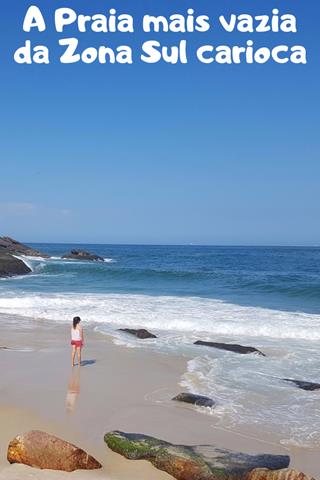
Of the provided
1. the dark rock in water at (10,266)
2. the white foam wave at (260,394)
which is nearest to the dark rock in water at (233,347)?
the white foam wave at (260,394)

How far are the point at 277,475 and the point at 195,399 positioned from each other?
3691 mm

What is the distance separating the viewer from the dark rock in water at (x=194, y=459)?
5992 mm

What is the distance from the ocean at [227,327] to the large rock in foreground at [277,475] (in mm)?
2074

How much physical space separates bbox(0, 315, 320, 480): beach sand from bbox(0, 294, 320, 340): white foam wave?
197 inches

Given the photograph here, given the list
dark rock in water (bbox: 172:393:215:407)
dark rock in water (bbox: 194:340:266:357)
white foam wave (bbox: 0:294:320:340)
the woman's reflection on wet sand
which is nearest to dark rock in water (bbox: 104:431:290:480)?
the woman's reflection on wet sand

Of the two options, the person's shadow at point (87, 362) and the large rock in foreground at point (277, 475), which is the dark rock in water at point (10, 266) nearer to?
the person's shadow at point (87, 362)

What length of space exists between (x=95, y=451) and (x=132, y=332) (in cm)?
940

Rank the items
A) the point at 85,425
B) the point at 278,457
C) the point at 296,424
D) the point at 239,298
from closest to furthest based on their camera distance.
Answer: the point at 278,457 → the point at 85,425 → the point at 296,424 → the point at 239,298

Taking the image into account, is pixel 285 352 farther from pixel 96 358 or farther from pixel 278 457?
pixel 278 457

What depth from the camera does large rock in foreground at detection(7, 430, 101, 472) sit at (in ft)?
20.0

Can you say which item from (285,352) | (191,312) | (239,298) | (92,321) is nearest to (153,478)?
(285,352)

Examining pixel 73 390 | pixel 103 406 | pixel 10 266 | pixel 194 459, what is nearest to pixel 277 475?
pixel 194 459

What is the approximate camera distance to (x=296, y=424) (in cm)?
844

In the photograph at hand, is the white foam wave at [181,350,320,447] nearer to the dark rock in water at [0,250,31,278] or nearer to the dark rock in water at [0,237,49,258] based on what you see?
the dark rock in water at [0,250,31,278]
